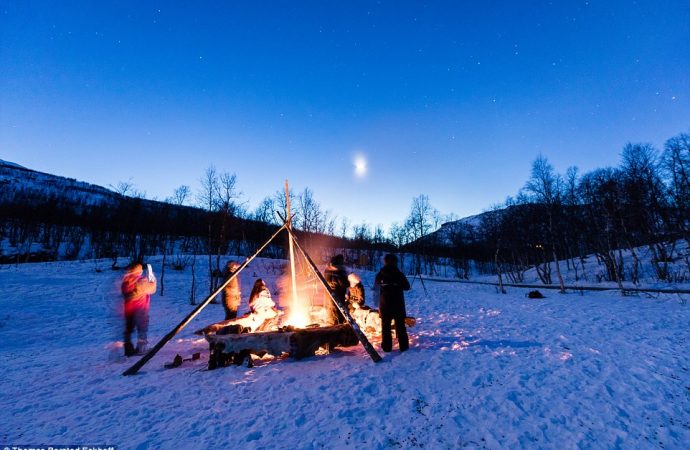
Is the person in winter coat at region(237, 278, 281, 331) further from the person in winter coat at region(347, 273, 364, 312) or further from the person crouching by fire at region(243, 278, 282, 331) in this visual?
the person in winter coat at region(347, 273, 364, 312)

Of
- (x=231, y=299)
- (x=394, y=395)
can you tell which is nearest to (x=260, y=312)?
(x=231, y=299)

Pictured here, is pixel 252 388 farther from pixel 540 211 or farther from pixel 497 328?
pixel 540 211

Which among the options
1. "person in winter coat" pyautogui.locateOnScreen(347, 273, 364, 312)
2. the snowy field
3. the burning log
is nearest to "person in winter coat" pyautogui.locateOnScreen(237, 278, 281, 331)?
the snowy field

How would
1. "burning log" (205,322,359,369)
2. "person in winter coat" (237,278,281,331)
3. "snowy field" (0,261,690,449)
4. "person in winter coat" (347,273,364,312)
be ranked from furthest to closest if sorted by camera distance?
"person in winter coat" (347,273,364,312) < "person in winter coat" (237,278,281,331) < "burning log" (205,322,359,369) < "snowy field" (0,261,690,449)

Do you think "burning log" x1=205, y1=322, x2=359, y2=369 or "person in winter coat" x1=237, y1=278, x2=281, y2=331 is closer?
"burning log" x1=205, y1=322, x2=359, y2=369

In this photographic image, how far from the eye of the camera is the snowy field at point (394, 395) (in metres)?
3.43

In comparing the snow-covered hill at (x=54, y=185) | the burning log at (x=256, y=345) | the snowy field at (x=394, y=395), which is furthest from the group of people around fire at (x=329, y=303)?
the snow-covered hill at (x=54, y=185)

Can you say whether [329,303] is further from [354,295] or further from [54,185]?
[54,185]

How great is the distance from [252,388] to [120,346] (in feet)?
14.6

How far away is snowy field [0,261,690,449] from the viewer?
3432 mm

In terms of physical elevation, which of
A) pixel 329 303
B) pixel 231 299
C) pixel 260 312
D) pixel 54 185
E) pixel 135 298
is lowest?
pixel 260 312

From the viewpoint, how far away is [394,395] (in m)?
4.41

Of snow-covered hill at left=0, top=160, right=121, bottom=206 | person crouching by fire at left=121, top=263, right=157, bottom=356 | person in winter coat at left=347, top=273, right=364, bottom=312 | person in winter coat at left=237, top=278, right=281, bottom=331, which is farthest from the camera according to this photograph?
snow-covered hill at left=0, top=160, right=121, bottom=206

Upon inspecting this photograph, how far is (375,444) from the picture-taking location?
328 centimetres
